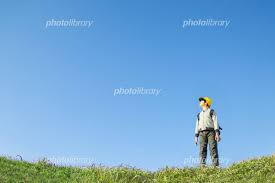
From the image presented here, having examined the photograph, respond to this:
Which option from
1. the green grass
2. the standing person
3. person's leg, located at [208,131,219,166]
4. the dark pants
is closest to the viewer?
the green grass

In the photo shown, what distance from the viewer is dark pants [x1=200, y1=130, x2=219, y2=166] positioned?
26375 mm

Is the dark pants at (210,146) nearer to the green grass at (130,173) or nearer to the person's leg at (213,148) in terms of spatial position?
the person's leg at (213,148)

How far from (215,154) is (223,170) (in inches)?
76.6

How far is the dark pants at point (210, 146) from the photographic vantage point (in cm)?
2638

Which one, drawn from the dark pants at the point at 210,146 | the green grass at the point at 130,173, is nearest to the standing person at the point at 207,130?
the dark pants at the point at 210,146

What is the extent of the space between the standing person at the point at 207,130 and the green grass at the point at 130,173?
4.58ft

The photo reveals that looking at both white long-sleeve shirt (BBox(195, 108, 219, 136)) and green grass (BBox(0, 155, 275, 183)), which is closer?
green grass (BBox(0, 155, 275, 183))

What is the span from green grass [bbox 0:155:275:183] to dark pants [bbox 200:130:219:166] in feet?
3.90

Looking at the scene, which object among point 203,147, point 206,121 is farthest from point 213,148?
point 206,121

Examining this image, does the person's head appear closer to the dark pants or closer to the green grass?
the dark pants

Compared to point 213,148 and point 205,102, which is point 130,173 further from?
point 205,102

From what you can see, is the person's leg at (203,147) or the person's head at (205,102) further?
the person's head at (205,102)

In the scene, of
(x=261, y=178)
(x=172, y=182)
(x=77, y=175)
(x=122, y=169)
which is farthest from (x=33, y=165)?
(x=261, y=178)

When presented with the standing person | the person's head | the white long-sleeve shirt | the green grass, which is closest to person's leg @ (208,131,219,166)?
the standing person
